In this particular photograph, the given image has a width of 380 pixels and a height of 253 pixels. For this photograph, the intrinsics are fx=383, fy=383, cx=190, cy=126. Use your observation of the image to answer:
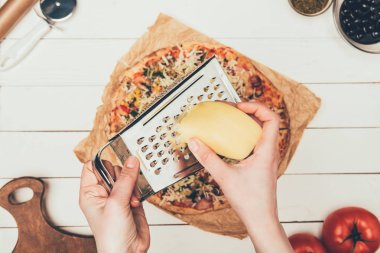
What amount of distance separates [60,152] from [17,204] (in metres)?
0.18

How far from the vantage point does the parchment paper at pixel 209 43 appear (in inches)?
42.0

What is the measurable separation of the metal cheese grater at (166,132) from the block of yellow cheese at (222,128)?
68 millimetres

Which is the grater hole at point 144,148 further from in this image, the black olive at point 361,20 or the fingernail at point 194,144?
the black olive at point 361,20

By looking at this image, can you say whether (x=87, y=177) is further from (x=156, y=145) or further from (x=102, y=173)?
(x=156, y=145)

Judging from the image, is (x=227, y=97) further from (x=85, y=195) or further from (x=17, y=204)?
(x=17, y=204)

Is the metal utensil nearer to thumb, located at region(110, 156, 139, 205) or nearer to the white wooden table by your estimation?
the white wooden table

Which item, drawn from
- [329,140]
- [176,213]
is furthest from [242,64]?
[176,213]

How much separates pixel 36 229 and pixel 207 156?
2.00 ft

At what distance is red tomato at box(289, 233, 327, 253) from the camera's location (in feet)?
3.33

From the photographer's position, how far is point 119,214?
31.4 inches

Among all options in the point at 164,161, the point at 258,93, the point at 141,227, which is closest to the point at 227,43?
the point at 258,93

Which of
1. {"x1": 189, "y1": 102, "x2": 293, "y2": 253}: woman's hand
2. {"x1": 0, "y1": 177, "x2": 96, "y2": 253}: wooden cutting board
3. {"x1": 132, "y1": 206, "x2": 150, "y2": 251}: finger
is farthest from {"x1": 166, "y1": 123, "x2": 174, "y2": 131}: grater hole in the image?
{"x1": 0, "y1": 177, "x2": 96, "y2": 253}: wooden cutting board

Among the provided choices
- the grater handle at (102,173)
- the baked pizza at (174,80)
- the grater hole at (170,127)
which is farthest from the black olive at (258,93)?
the grater handle at (102,173)

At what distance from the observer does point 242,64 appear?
106 centimetres
